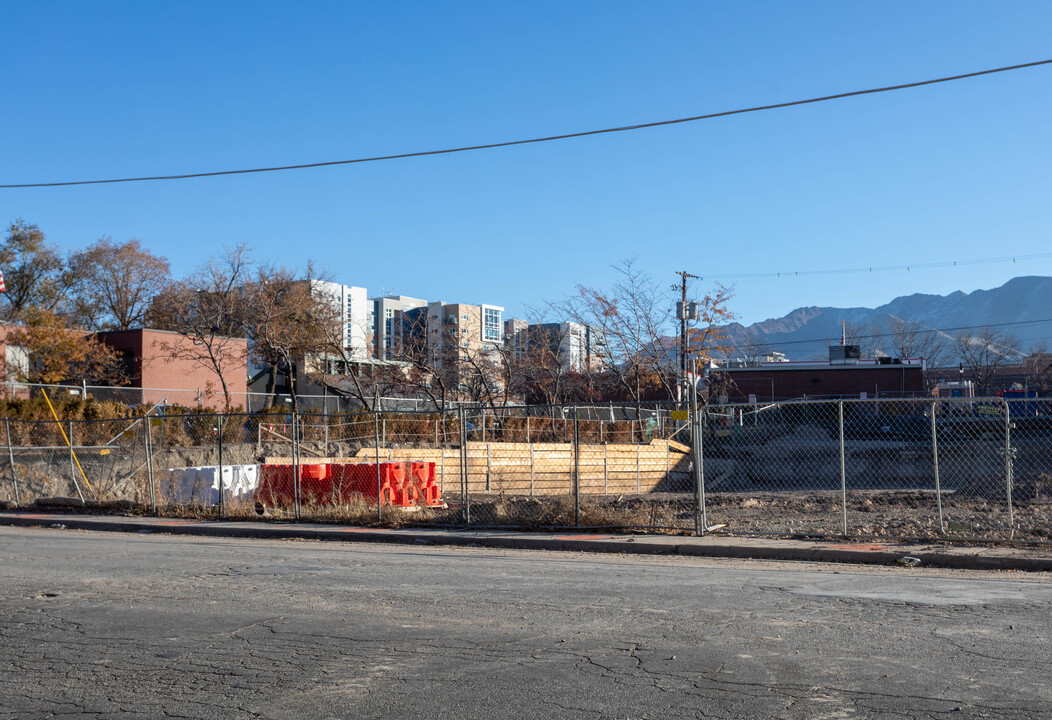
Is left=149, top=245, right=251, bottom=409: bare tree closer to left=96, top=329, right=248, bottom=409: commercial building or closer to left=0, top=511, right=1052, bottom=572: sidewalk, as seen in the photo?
left=96, top=329, right=248, bottom=409: commercial building

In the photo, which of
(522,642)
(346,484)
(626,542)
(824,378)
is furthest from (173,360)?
(824,378)

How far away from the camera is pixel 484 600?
29.3 ft

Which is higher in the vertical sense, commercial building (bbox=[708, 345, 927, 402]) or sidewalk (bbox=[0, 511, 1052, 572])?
commercial building (bbox=[708, 345, 927, 402])

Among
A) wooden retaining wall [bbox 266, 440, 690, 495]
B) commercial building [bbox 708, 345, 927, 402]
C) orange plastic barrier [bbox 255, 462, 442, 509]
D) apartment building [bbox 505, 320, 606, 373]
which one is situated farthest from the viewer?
commercial building [bbox 708, 345, 927, 402]

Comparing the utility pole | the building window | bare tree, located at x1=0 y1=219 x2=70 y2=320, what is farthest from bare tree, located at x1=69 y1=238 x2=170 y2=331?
the building window

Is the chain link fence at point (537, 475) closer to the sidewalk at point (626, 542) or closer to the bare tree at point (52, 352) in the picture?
the sidewalk at point (626, 542)

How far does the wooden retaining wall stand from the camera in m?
26.7

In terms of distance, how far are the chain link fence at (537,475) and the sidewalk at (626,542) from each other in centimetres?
56

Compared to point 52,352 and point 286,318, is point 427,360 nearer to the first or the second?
point 286,318

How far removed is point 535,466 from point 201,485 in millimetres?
10769

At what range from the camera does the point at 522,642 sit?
7004mm

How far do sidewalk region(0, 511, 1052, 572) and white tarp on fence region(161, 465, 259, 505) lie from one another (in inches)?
62.8

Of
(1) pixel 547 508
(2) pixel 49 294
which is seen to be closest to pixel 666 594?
(1) pixel 547 508

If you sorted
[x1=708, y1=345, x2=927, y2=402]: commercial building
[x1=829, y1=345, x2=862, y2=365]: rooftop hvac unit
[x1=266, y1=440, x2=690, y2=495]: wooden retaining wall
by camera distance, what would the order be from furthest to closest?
[x1=829, y1=345, x2=862, y2=365]: rooftop hvac unit, [x1=708, y1=345, x2=927, y2=402]: commercial building, [x1=266, y1=440, x2=690, y2=495]: wooden retaining wall
